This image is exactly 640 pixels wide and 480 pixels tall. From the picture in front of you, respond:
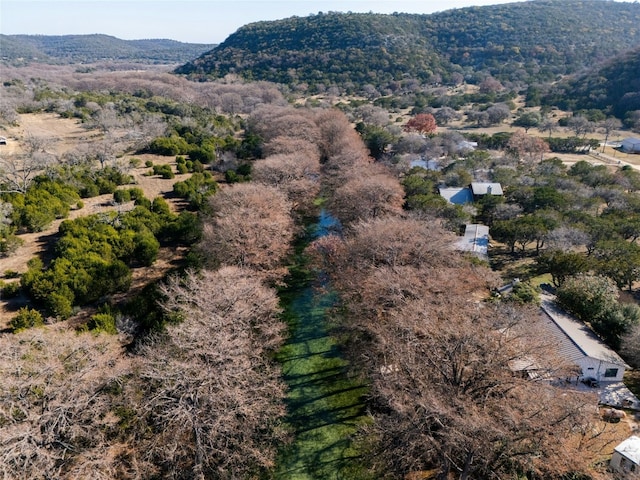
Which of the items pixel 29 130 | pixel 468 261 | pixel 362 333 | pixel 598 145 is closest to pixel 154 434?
pixel 362 333

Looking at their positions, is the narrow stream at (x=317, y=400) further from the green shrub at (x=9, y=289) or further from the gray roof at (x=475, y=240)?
the green shrub at (x=9, y=289)

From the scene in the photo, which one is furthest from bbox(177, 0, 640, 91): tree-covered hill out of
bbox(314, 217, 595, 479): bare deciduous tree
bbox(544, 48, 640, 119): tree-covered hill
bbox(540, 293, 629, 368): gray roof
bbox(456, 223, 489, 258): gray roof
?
bbox(314, 217, 595, 479): bare deciduous tree

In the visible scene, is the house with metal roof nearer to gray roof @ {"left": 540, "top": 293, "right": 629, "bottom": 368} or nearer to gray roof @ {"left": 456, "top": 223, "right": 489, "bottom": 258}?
gray roof @ {"left": 456, "top": 223, "right": 489, "bottom": 258}

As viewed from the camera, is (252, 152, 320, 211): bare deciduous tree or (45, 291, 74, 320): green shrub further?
(252, 152, 320, 211): bare deciduous tree

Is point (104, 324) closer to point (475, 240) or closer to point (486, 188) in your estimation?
point (475, 240)

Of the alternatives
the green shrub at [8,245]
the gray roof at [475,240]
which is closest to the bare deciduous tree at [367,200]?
the gray roof at [475,240]

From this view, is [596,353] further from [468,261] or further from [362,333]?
[362,333]
